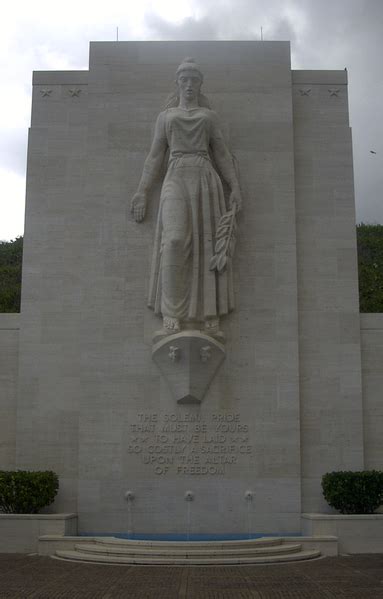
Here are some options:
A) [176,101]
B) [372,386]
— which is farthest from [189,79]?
[372,386]

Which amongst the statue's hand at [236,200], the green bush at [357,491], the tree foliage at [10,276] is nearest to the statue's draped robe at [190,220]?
the statue's hand at [236,200]

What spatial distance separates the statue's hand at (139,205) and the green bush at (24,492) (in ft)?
22.1

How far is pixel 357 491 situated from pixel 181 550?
15.0ft

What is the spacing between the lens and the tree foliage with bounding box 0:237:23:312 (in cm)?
2972

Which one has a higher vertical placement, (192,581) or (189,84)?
(189,84)

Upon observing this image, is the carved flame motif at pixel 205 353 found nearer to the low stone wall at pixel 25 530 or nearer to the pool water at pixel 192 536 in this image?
the pool water at pixel 192 536

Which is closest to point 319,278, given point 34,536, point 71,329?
point 71,329

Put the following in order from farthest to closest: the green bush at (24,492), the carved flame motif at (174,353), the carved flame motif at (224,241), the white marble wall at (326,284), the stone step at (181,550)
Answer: the white marble wall at (326,284)
the carved flame motif at (224,241)
the carved flame motif at (174,353)
the green bush at (24,492)
the stone step at (181,550)

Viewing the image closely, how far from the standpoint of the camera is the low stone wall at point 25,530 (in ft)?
58.8

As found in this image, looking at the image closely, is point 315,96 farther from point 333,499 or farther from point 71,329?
point 333,499

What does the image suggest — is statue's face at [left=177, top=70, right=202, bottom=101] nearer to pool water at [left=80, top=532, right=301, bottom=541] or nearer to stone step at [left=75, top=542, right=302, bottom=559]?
pool water at [left=80, top=532, right=301, bottom=541]

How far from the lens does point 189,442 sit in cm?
1966

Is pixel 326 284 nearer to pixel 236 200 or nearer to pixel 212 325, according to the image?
pixel 236 200

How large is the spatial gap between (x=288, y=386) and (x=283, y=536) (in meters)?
3.53
